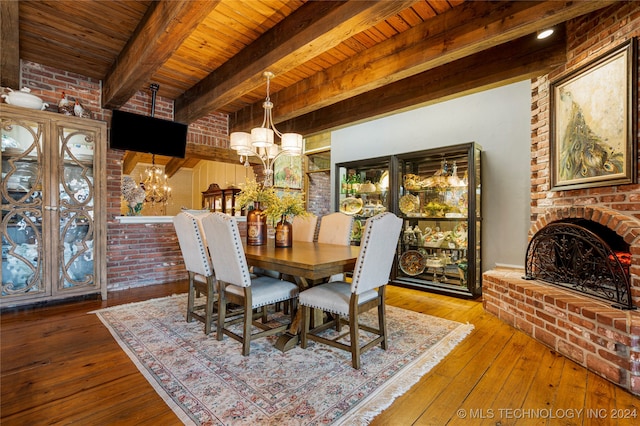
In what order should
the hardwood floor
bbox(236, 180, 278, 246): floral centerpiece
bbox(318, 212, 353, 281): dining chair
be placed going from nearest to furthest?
the hardwood floor
bbox(236, 180, 278, 246): floral centerpiece
bbox(318, 212, 353, 281): dining chair

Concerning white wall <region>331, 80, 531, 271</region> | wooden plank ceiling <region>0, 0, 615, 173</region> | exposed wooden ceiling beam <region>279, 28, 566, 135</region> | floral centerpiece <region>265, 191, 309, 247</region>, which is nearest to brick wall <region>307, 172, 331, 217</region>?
exposed wooden ceiling beam <region>279, 28, 566, 135</region>

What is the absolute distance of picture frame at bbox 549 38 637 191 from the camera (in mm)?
2018

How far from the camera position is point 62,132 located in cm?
318

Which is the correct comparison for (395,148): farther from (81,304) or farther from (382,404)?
(81,304)

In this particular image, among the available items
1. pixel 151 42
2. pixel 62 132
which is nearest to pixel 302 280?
pixel 151 42

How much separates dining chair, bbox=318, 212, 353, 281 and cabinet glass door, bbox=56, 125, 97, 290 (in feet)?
8.57

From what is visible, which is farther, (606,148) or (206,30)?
(206,30)

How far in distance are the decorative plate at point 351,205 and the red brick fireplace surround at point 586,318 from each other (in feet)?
7.72

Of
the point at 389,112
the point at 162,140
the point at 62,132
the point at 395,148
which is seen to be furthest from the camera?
Answer: the point at 395,148

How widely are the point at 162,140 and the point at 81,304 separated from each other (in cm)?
219

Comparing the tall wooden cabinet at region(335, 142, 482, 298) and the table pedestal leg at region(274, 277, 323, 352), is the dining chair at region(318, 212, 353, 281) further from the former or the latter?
the tall wooden cabinet at region(335, 142, 482, 298)

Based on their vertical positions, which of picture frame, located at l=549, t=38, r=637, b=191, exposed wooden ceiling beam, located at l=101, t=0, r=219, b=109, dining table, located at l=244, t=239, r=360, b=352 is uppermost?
exposed wooden ceiling beam, located at l=101, t=0, r=219, b=109

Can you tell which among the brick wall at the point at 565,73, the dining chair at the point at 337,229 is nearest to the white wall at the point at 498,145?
the brick wall at the point at 565,73

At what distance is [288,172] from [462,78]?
147 inches
